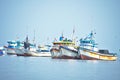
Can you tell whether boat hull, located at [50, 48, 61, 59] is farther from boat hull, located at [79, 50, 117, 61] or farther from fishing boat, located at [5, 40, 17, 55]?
fishing boat, located at [5, 40, 17, 55]

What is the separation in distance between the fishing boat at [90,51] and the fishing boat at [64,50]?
3.20 meters

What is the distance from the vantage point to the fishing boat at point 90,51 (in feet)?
331

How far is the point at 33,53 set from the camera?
144 metres

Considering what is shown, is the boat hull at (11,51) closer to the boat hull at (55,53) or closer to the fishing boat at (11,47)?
the fishing boat at (11,47)

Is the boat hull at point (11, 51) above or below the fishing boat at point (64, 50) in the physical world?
below

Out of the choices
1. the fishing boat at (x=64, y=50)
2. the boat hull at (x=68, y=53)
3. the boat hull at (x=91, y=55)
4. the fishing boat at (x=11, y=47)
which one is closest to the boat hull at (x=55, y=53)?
Answer: the fishing boat at (x=64, y=50)

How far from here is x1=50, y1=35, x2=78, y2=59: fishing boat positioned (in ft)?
339

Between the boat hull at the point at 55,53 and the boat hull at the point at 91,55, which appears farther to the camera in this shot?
the boat hull at the point at 55,53

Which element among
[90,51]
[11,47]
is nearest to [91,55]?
[90,51]

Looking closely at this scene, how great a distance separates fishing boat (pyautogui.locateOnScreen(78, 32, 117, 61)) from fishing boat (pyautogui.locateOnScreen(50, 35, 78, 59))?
3202mm

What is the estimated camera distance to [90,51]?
101438 millimetres

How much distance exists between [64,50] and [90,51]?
7.73 m

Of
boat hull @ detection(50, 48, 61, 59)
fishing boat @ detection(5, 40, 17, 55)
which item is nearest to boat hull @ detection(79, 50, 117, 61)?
boat hull @ detection(50, 48, 61, 59)

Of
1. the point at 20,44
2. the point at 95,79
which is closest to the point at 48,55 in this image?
the point at 20,44
